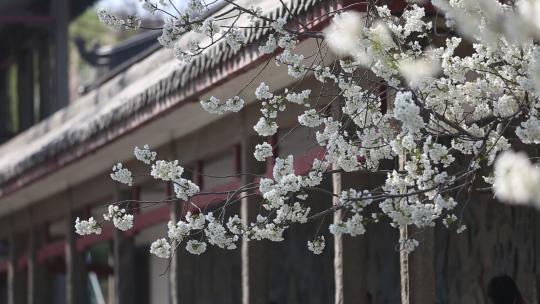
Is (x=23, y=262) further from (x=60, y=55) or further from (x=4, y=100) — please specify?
(x=4, y=100)

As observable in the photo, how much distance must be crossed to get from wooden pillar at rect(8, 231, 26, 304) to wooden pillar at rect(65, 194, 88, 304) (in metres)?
2.26

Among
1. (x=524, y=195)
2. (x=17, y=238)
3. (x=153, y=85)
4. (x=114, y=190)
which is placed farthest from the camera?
(x=17, y=238)

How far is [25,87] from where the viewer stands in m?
25.5

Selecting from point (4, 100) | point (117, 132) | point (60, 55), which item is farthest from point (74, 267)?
point (4, 100)

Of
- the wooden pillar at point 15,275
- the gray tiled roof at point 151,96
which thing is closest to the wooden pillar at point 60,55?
the wooden pillar at point 15,275

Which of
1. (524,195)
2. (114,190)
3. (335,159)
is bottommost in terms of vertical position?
(524,195)

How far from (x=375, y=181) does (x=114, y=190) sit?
447 centimetres

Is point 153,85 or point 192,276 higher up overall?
point 153,85

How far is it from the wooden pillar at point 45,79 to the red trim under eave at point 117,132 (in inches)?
312

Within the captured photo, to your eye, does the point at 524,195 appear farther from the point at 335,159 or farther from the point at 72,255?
the point at 72,255

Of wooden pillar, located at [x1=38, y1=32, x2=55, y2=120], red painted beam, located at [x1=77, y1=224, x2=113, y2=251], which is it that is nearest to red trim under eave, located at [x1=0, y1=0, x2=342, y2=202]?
red painted beam, located at [x1=77, y1=224, x2=113, y2=251]

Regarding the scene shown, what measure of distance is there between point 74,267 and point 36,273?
162cm

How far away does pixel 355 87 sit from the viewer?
727cm

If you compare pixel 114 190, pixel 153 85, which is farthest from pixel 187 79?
pixel 114 190
